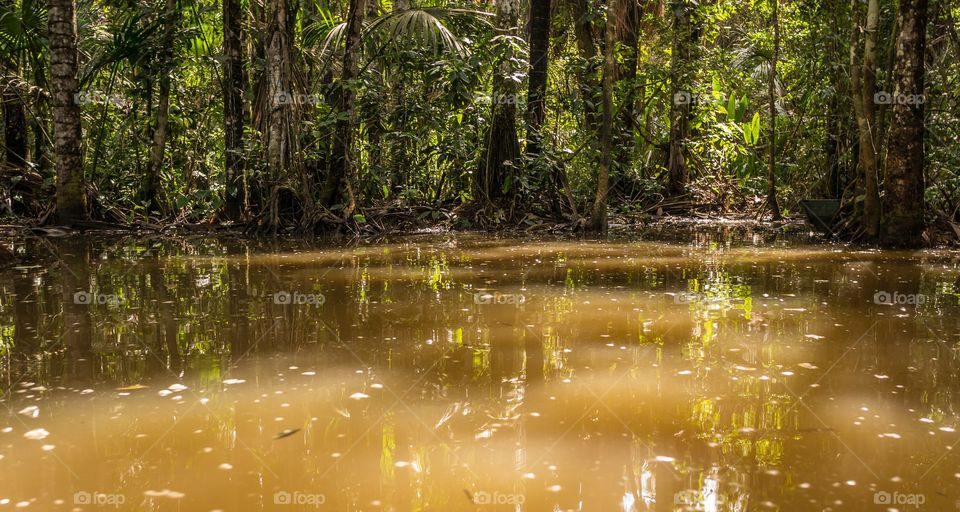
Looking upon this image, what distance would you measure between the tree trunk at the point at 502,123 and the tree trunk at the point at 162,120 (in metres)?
5.00

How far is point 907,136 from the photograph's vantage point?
884cm

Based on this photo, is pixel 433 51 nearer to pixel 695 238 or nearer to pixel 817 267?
pixel 695 238

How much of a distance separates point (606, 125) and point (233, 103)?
19.3 ft

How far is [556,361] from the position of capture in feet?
13.7

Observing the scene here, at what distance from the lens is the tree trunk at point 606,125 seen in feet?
34.0

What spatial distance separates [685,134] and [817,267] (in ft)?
24.4

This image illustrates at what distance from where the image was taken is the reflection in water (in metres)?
2.65

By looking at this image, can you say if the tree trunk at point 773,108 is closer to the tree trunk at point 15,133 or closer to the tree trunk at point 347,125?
the tree trunk at point 347,125

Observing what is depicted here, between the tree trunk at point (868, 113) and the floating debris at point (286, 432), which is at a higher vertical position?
the tree trunk at point (868, 113)

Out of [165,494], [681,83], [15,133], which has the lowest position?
[165,494]

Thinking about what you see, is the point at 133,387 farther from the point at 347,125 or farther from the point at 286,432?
the point at 347,125

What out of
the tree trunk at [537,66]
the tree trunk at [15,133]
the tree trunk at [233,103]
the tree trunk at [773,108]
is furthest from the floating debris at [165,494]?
the tree trunk at [773,108]

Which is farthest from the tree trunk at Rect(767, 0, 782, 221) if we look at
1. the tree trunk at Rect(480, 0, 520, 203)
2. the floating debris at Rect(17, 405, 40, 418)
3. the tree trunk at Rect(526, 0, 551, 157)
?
the floating debris at Rect(17, 405, 40, 418)

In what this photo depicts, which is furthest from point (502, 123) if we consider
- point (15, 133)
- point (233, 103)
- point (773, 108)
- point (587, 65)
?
point (15, 133)
